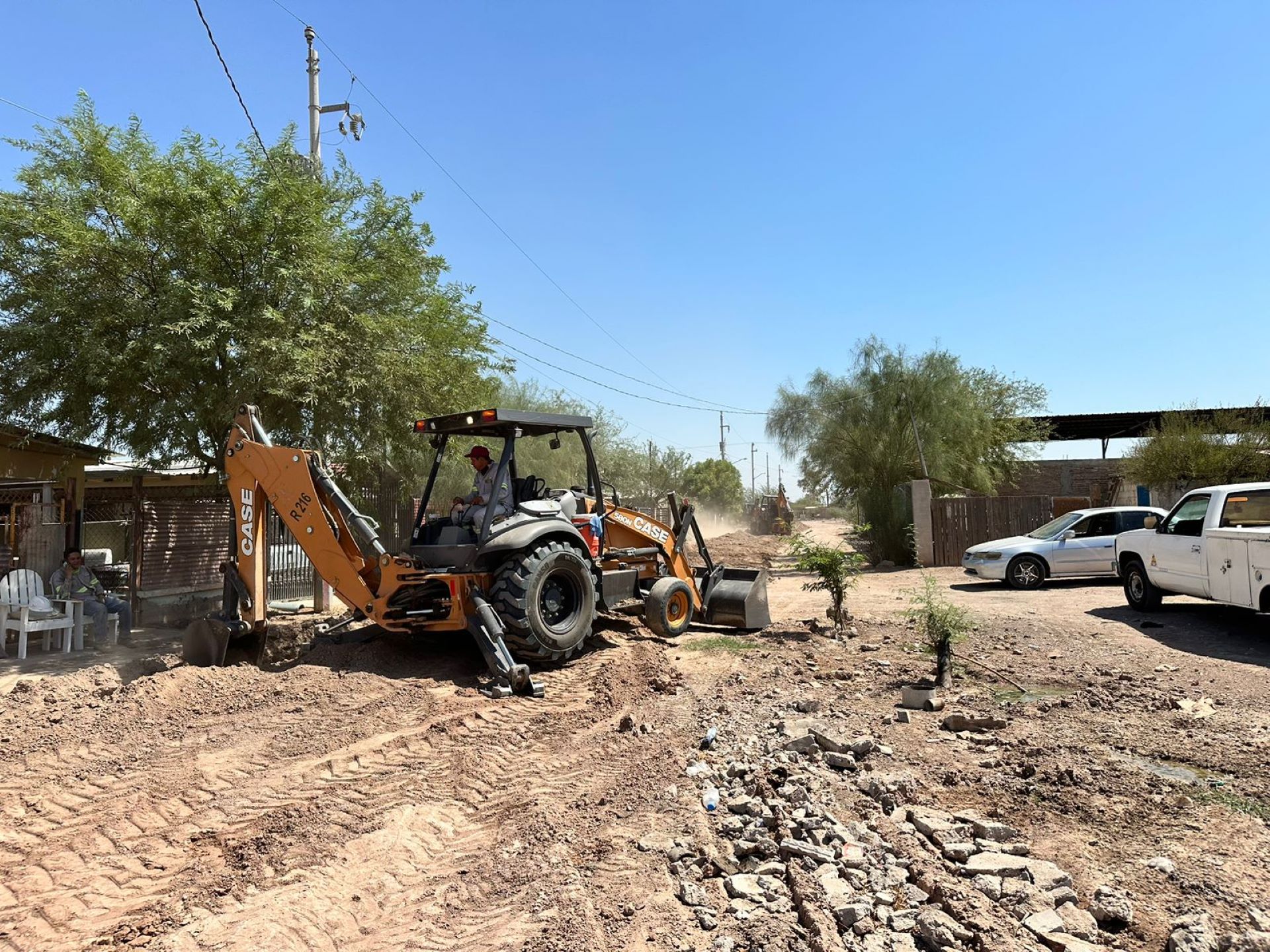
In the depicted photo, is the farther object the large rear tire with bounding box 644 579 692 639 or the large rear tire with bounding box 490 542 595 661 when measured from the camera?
the large rear tire with bounding box 644 579 692 639

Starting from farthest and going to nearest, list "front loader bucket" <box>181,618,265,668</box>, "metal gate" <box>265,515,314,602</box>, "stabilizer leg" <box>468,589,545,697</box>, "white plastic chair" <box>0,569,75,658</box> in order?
"metal gate" <box>265,515,314,602</box>
"white plastic chair" <box>0,569,75,658</box>
"front loader bucket" <box>181,618,265,668</box>
"stabilizer leg" <box>468,589,545,697</box>

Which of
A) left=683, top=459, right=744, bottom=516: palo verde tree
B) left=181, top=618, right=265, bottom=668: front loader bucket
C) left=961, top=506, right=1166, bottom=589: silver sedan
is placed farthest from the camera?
left=683, top=459, right=744, bottom=516: palo verde tree

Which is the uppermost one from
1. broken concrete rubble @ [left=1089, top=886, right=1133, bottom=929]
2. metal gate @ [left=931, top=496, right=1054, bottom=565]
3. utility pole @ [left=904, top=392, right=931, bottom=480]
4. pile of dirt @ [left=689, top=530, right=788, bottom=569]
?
utility pole @ [left=904, top=392, right=931, bottom=480]

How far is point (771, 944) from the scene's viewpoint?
3.19 metres

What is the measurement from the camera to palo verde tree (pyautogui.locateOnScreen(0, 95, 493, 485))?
9453mm

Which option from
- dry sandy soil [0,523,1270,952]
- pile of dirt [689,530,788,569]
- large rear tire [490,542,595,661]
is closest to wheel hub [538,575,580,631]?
large rear tire [490,542,595,661]

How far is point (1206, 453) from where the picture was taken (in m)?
21.1

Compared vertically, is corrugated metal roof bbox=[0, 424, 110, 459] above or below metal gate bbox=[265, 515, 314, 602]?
above

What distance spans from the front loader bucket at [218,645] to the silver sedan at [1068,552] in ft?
42.3

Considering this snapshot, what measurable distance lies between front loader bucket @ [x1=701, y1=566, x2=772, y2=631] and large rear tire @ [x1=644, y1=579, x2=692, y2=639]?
477 mm

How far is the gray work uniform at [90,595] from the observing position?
10.8 meters

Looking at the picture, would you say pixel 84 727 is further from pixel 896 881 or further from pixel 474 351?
pixel 474 351

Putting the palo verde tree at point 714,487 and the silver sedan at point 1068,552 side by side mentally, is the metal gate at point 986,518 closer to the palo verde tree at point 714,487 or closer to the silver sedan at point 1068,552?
the silver sedan at point 1068,552

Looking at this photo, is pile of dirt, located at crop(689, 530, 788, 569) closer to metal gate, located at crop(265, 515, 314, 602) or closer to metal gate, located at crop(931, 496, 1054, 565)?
metal gate, located at crop(931, 496, 1054, 565)
